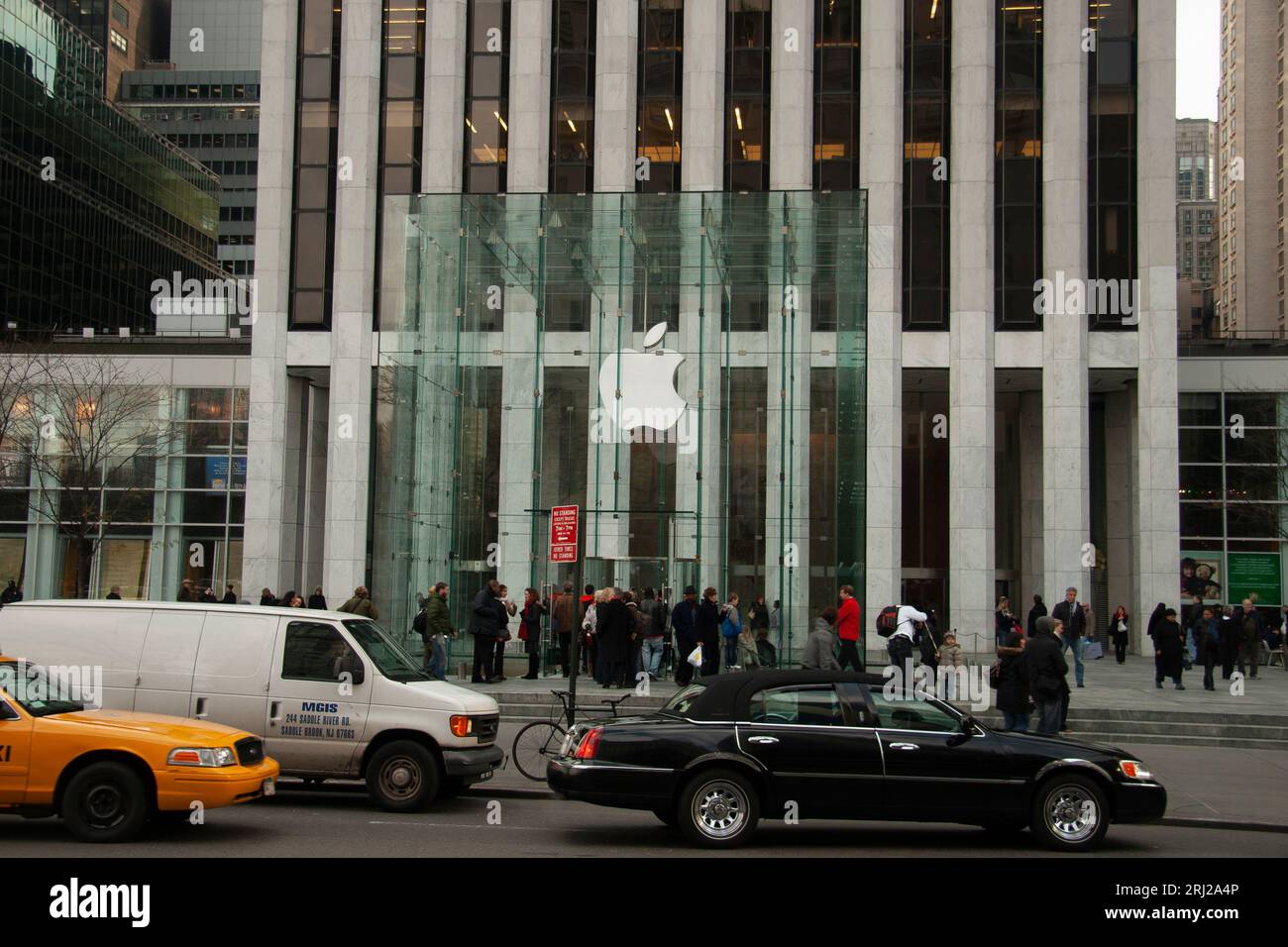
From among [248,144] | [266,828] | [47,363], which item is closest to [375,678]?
[266,828]

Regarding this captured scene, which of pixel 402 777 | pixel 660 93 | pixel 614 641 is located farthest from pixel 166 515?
pixel 402 777

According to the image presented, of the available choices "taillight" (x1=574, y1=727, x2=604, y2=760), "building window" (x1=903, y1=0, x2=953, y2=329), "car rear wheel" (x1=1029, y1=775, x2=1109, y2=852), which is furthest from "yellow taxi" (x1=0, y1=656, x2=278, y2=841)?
"building window" (x1=903, y1=0, x2=953, y2=329)

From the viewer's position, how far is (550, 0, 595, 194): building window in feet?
127

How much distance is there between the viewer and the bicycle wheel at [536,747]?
14.4 meters

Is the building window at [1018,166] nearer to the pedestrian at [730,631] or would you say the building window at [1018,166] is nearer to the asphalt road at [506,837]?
the pedestrian at [730,631]

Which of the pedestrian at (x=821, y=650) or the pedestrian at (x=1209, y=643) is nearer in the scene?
the pedestrian at (x=821, y=650)

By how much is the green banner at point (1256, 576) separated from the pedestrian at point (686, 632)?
86.5 ft

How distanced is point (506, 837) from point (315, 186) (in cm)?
3193

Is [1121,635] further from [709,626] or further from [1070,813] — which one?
[1070,813]

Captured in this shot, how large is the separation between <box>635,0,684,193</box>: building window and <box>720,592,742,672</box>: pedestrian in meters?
18.3

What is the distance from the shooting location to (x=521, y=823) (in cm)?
1203

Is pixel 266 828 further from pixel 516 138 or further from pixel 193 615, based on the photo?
pixel 516 138

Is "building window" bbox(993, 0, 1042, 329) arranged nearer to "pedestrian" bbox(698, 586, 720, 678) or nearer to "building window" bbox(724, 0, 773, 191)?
"building window" bbox(724, 0, 773, 191)

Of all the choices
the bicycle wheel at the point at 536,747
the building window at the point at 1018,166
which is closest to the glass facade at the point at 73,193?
the building window at the point at 1018,166
